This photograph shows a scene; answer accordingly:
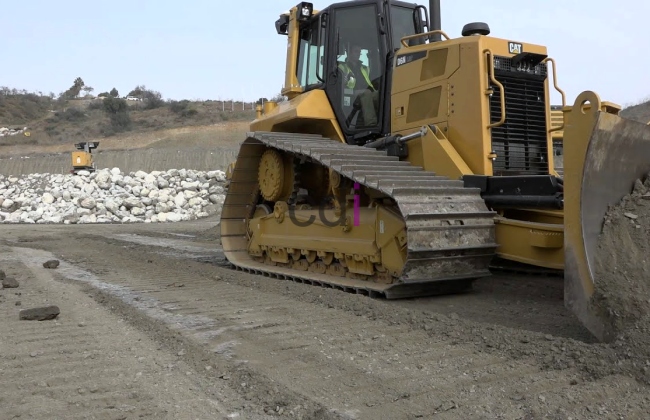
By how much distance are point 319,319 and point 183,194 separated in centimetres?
1747

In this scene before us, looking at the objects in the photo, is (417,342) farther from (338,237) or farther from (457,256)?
(338,237)

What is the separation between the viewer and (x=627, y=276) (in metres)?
3.76

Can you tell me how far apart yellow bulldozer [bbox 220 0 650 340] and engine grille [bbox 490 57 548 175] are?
0.01m

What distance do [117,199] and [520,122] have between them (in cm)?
1717

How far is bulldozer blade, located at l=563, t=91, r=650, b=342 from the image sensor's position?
3.87 m

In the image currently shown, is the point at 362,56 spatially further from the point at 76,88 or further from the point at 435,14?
the point at 76,88

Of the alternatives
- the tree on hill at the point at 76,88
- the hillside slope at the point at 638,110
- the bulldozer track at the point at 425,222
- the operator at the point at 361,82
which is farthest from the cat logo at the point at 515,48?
the tree on hill at the point at 76,88

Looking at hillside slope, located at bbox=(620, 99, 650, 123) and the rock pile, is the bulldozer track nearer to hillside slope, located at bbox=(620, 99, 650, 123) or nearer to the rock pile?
the rock pile

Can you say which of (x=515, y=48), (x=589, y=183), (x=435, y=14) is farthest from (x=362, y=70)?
(x=589, y=183)

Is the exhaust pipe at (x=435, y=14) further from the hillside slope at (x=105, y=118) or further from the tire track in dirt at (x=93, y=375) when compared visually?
the hillside slope at (x=105, y=118)

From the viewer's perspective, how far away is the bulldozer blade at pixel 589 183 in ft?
12.7

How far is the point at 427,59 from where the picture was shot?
6.34m

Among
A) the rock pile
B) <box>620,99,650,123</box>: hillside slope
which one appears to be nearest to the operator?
the rock pile

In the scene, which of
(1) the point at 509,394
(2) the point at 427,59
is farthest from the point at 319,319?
(2) the point at 427,59
